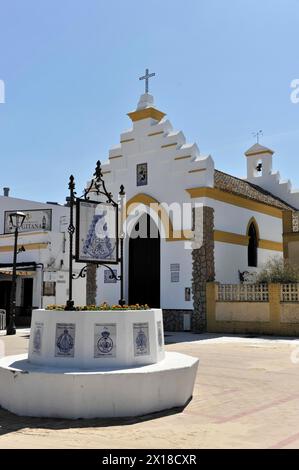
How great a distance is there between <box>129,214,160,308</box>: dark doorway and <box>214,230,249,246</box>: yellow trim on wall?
2.64 metres

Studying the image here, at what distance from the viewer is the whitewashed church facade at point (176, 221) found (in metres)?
21.2

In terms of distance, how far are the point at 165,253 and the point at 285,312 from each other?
574 cm

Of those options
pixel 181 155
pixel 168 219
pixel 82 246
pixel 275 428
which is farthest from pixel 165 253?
pixel 275 428

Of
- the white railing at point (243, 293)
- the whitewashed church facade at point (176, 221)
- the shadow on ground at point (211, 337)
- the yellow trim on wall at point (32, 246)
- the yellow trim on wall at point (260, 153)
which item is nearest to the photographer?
the shadow on ground at point (211, 337)

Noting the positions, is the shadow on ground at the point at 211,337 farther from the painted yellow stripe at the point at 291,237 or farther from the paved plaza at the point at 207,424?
the painted yellow stripe at the point at 291,237

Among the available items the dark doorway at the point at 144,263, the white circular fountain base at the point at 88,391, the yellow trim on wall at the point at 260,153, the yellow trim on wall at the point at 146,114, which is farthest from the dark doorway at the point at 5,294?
the white circular fountain base at the point at 88,391

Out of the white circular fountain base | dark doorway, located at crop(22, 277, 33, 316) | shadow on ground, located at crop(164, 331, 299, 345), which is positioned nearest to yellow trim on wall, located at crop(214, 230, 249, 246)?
shadow on ground, located at crop(164, 331, 299, 345)

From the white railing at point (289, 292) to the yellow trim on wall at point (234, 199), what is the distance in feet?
16.3

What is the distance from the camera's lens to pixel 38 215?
35.5 metres

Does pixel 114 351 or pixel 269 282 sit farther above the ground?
pixel 269 282

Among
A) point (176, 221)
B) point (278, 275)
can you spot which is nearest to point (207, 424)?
point (278, 275)

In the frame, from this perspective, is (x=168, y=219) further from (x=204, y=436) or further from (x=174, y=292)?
(x=204, y=436)

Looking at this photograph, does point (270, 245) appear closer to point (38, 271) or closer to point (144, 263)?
point (144, 263)

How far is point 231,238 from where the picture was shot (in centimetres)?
2280
